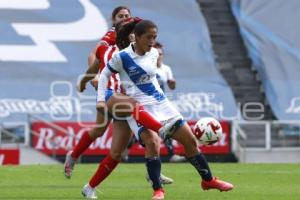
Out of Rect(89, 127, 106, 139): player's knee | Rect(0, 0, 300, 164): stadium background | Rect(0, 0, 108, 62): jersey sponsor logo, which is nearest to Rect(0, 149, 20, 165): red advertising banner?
Rect(0, 0, 300, 164): stadium background

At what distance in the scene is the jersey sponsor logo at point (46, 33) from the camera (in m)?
22.9

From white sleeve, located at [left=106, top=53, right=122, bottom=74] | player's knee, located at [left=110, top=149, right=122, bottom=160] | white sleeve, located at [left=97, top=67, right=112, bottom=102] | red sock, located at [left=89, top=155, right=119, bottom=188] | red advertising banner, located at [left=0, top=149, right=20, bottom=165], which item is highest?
white sleeve, located at [left=106, top=53, right=122, bottom=74]

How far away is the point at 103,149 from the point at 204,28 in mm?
4557

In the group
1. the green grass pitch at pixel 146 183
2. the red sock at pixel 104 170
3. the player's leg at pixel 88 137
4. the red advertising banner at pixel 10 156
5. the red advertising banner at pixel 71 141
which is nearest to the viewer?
the red sock at pixel 104 170

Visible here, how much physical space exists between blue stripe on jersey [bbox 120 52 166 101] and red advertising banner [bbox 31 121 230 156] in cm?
1114

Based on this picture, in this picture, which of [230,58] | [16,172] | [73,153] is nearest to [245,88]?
[230,58]

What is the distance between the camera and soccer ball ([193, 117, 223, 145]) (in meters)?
9.84

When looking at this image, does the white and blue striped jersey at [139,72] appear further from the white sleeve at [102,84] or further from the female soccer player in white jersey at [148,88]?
the white sleeve at [102,84]

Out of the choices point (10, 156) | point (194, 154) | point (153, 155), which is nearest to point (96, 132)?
point (153, 155)

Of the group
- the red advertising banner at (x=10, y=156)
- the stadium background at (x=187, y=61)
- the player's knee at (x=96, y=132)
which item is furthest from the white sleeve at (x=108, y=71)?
the stadium background at (x=187, y=61)

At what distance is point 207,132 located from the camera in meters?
9.89

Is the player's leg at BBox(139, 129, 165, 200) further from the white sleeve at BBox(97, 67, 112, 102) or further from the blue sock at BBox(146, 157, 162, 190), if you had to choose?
the white sleeve at BBox(97, 67, 112, 102)

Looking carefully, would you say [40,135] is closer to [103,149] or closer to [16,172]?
[103,149]

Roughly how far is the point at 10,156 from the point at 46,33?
4123mm
